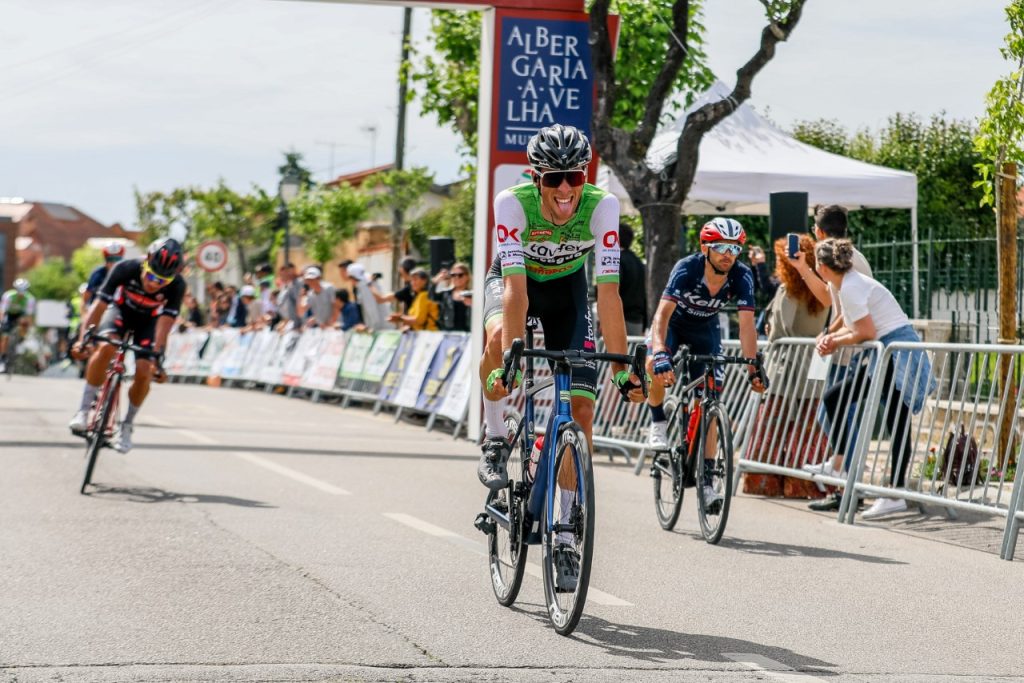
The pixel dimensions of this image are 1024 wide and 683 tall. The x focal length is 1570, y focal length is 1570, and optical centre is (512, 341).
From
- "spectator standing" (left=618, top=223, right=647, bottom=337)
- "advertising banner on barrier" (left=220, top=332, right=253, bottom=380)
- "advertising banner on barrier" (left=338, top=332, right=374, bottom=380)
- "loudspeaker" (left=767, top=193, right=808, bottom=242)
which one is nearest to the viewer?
"loudspeaker" (left=767, top=193, right=808, bottom=242)

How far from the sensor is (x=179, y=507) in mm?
10109

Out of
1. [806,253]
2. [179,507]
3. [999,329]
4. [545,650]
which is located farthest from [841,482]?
[545,650]

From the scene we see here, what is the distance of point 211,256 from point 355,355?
1305 centimetres

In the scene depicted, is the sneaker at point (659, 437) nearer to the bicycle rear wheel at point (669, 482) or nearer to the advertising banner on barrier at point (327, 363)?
the bicycle rear wheel at point (669, 482)

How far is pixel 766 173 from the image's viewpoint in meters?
19.0

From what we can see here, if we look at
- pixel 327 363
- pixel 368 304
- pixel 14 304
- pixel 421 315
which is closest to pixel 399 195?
pixel 14 304

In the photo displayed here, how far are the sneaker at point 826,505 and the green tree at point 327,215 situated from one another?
46.4m

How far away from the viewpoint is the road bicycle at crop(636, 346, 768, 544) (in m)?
9.14

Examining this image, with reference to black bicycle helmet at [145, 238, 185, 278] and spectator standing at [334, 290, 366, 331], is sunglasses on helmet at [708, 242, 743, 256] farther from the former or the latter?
spectator standing at [334, 290, 366, 331]

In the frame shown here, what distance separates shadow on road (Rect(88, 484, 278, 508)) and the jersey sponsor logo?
4310 mm

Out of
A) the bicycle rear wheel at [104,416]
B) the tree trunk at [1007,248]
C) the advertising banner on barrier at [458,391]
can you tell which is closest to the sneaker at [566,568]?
the bicycle rear wheel at [104,416]

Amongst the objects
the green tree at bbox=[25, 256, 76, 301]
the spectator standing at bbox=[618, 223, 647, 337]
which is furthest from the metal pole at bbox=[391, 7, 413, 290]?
the green tree at bbox=[25, 256, 76, 301]

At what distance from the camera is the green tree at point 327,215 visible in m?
57.2

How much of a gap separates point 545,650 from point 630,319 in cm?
991
